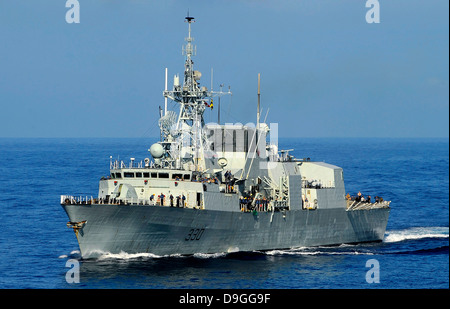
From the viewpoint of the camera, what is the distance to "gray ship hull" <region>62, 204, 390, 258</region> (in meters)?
46.2

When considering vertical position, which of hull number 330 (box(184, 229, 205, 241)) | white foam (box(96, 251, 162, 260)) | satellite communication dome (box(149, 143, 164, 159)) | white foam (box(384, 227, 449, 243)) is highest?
satellite communication dome (box(149, 143, 164, 159))

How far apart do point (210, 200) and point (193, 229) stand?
215cm

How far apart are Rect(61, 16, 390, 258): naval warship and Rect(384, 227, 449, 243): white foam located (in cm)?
126

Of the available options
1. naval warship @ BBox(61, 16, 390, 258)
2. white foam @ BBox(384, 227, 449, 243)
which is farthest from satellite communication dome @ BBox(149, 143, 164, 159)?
white foam @ BBox(384, 227, 449, 243)

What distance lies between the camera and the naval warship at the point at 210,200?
46.7m

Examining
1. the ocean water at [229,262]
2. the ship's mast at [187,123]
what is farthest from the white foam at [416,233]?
the ship's mast at [187,123]

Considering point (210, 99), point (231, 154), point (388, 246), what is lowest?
point (388, 246)

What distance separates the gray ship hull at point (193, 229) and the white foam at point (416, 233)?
616 centimetres

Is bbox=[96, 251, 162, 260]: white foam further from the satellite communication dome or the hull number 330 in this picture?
the satellite communication dome

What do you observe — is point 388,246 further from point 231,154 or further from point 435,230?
point 231,154

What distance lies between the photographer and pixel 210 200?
162 ft
